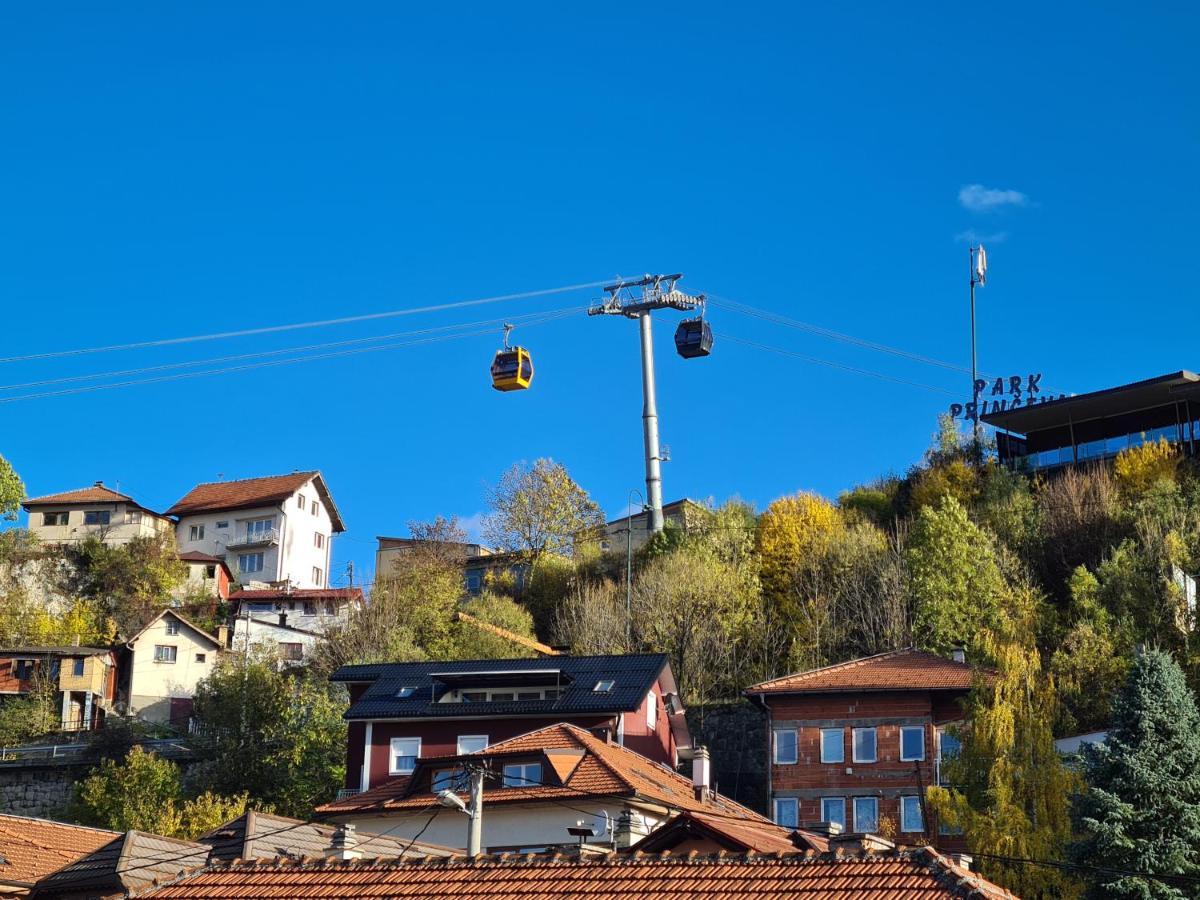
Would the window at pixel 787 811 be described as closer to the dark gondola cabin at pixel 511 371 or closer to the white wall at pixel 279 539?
the dark gondola cabin at pixel 511 371

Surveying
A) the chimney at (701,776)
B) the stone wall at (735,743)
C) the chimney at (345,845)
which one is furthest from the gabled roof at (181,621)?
the chimney at (345,845)

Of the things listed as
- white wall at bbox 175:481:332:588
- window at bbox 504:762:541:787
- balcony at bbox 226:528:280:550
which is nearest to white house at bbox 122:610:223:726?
white wall at bbox 175:481:332:588

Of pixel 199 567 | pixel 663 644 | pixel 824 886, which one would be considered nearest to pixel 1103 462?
pixel 663 644

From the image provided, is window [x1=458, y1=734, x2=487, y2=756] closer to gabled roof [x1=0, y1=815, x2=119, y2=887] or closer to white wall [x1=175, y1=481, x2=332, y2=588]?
gabled roof [x1=0, y1=815, x2=119, y2=887]

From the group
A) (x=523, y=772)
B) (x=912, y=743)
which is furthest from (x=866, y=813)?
(x=523, y=772)

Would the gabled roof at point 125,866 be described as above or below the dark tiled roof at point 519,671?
below

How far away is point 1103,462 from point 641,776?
121ft

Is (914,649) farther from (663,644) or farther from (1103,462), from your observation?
(1103,462)

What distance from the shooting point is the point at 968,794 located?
4034 centimetres

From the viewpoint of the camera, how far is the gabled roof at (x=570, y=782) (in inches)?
1556

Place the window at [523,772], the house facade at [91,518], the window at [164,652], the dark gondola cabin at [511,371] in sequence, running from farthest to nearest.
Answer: the house facade at [91,518] < the window at [164,652] < the dark gondola cabin at [511,371] < the window at [523,772]

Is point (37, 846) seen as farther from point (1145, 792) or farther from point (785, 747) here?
point (1145, 792)

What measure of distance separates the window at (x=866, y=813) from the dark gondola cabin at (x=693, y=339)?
914 inches

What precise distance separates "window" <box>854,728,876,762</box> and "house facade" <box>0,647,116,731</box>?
121ft
